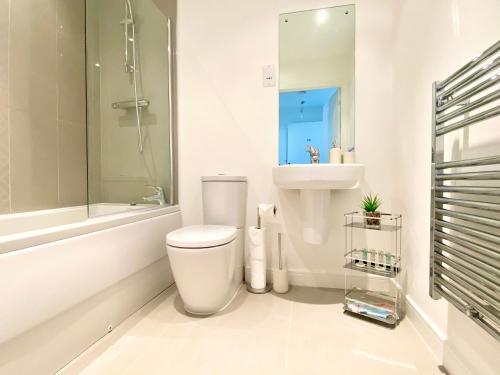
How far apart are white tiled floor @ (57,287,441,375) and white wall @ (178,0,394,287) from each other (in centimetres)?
47

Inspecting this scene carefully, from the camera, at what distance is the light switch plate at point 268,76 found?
174 cm

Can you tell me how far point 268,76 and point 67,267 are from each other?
1506 mm

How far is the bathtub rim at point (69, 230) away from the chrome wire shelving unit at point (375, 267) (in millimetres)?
1116

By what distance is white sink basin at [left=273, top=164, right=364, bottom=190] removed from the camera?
51.4 inches

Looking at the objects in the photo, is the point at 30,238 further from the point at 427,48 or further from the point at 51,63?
the point at 427,48

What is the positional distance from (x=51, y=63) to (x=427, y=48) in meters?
2.01

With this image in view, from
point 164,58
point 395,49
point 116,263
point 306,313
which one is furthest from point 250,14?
point 306,313

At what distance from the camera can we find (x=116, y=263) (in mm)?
1154

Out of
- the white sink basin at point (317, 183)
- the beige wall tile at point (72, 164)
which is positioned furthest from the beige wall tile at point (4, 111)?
the white sink basin at point (317, 183)

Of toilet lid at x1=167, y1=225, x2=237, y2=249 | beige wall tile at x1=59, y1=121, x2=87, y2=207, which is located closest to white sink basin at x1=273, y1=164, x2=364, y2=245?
toilet lid at x1=167, y1=225, x2=237, y2=249

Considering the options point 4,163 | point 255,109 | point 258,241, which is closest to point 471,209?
point 258,241

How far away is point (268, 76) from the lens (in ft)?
5.73

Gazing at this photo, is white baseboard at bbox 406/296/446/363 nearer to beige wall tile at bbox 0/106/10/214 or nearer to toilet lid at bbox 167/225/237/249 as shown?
toilet lid at bbox 167/225/237/249

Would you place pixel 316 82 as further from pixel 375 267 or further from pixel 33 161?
pixel 33 161
